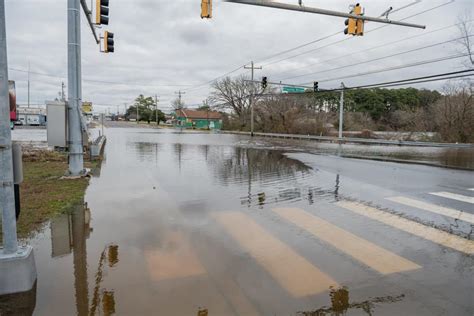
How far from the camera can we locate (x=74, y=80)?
1066 cm

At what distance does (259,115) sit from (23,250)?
61.3m

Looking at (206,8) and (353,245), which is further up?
(206,8)

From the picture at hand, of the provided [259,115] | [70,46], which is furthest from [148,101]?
[70,46]

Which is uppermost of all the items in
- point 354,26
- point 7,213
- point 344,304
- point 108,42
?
point 354,26

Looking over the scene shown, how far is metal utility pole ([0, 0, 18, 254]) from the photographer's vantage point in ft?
12.4

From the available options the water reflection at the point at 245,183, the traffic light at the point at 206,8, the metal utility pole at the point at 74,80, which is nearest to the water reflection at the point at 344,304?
the water reflection at the point at 245,183

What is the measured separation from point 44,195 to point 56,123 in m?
2.57

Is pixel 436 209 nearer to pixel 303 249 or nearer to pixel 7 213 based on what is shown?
pixel 303 249

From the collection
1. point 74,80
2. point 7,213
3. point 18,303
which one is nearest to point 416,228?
point 18,303

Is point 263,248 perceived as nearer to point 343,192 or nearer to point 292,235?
point 292,235

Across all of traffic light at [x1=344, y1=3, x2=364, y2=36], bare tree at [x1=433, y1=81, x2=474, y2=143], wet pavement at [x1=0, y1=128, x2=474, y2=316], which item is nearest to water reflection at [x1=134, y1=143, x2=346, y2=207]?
wet pavement at [x1=0, y1=128, x2=474, y2=316]

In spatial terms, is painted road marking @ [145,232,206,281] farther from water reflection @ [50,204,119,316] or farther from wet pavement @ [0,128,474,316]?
water reflection @ [50,204,119,316]

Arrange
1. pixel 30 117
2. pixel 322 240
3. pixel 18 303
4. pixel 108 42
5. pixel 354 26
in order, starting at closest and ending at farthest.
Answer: pixel 18 303, pixel 322 240, pixel 354 26, pixel 108 42, pixel 30 117

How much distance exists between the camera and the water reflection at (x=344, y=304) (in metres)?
3.59
